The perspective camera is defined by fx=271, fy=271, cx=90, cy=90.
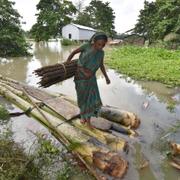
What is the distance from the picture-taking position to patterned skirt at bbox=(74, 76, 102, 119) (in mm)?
4556

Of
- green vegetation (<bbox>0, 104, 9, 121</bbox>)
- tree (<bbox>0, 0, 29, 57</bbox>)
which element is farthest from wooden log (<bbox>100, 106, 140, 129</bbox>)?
tree (<bbox>0, 0, 29, 57</bbox>)

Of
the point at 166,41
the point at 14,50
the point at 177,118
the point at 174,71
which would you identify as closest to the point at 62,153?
the point at 177,118

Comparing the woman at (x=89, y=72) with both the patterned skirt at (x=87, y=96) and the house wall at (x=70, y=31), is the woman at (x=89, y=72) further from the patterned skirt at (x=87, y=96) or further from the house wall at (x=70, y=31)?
the house wall at (x=70, y=31)

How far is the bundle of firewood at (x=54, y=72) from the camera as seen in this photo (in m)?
4.49

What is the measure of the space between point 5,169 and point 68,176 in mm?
837

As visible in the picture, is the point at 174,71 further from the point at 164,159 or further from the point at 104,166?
the point at 104,166

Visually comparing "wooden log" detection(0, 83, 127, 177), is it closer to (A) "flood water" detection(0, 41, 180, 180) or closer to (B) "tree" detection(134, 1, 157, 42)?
(A) "flood water" detection(0, 41, 180, 180)

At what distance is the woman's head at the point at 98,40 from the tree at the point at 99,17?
40.4m

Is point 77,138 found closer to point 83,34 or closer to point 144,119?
point 144,119

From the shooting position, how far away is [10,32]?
59.6 feet

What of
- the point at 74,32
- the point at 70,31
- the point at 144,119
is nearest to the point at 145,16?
the point at 74,32

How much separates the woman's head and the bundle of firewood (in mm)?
593

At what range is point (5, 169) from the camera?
3.43 meters

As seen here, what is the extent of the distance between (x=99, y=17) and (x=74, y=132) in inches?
1716
